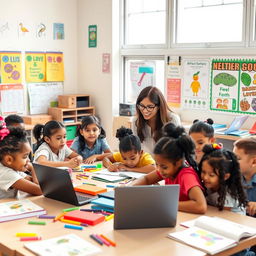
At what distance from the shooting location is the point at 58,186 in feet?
7.18

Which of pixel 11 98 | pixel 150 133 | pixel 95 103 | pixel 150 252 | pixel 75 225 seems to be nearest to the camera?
pixel 150 252

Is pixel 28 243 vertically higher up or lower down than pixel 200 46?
lower down

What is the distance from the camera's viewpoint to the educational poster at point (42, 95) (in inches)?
205

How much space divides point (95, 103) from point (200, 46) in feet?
5.25

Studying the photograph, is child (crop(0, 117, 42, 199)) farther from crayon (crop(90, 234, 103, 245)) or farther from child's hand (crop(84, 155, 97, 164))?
child's hand (crop(84, 155, 97, 164))

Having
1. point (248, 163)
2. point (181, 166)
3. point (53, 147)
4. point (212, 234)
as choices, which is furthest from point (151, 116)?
point (212, 234)

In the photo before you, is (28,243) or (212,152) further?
(212,152)

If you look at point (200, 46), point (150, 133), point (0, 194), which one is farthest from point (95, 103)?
point (0, 194)

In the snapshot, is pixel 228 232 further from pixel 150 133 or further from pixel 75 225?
pixel 150 133

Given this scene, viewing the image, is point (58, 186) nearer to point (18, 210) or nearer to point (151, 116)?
point (18, 210)

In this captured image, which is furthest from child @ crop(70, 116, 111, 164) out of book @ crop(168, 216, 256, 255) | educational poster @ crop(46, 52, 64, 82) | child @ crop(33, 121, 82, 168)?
educational poster @ crop(46, 52, 64, 82)

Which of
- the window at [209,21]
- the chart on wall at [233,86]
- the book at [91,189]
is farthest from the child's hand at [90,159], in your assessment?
the window at [209,21]

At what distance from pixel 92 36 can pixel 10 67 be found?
112cm

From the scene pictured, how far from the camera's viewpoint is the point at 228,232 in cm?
175
